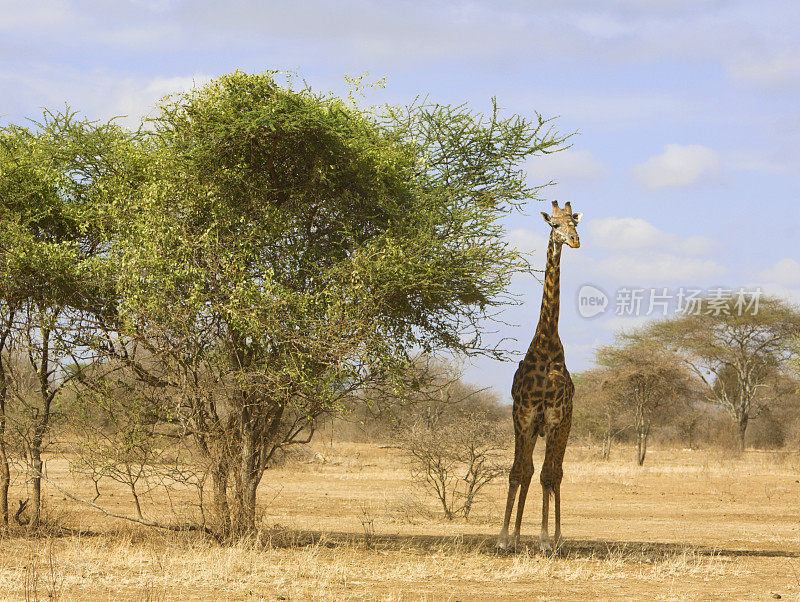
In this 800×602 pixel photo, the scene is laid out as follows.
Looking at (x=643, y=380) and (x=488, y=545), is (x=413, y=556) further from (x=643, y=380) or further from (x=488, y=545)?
(x=643, y=380)

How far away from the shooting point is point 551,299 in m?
11.5

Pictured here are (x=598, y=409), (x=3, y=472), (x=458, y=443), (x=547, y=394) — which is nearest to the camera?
(x=547, y=394)

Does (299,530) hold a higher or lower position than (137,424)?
lower

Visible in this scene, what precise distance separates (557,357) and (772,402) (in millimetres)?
45865

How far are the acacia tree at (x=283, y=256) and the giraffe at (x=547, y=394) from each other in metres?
0.72

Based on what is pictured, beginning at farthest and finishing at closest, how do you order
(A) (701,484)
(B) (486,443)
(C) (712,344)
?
(C) (712,344)
(A) (701,484)
(B) (486,443)

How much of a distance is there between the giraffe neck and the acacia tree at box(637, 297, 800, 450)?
3659cm

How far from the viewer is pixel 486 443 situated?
57.4ft

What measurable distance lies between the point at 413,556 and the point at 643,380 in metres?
28.0

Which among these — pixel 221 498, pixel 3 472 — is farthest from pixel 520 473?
pixel 3 472

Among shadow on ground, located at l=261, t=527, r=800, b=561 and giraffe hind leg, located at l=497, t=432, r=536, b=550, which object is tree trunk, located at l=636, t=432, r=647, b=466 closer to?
shadow on ground, located at l=261, t=527, r=800, b=561

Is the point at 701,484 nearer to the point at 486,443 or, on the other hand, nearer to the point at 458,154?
the point at 486,443

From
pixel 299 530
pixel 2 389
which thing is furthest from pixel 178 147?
pixel 299 530

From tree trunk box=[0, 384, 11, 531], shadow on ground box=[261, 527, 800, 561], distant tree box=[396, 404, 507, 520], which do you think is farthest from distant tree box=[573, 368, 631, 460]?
tree trunk box=[0, 384, 11, 531]
